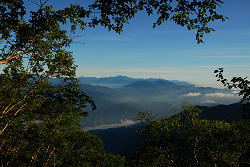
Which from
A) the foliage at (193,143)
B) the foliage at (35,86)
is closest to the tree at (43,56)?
the foliage at (35,86)

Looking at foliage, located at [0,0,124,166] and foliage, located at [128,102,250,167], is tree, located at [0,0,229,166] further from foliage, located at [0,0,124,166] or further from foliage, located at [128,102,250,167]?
foliage, located at [128,102,250,167]

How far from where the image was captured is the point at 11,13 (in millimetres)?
8461

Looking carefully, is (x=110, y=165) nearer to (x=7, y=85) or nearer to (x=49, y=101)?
(x=49, y=101)

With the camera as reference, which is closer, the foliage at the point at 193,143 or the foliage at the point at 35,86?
the foliage at the point at 35,86

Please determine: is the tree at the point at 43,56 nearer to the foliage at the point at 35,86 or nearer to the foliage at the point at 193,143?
the foliage at the point at 35,86

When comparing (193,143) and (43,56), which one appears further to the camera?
(193,143)

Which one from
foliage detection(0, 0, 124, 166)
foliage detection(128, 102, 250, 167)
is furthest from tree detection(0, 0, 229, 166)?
foliage detection(128, 102, 250, 167)

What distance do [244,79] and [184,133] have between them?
1526 cm

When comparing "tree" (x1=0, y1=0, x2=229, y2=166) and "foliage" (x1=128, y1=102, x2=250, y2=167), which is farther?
"foliage" (x1=128, y1=102, x2=250, y2=167)

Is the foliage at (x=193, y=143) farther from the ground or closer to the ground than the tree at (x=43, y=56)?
closer to the ground

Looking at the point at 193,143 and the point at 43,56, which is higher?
the point at 43,56

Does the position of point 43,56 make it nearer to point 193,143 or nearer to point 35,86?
point 35,86

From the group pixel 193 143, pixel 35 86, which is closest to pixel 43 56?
pixel 35 86

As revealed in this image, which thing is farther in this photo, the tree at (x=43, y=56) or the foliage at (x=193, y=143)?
the foliage at (x=193, y=143)
